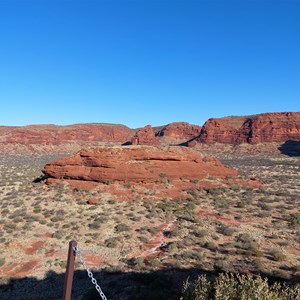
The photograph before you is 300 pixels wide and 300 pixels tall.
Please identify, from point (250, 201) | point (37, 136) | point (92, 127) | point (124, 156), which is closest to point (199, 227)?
point (250, 201)

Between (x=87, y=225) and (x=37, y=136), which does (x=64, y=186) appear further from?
(x=37, y=136)

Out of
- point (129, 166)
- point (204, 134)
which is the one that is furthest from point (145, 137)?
point (129, 166)

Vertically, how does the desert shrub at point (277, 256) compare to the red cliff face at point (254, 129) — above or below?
below

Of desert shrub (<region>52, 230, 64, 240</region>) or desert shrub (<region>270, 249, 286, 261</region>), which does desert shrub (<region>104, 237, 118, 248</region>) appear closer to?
desert shrub (<region>52, 230, 64, 240</region>)

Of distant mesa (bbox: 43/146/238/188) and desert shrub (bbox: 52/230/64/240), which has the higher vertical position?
distant mesa (bbox: 43/146/238/188)

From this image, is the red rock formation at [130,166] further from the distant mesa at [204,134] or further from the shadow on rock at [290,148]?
the distant mesa at [204,134]

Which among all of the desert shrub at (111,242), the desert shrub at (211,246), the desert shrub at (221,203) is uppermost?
the desert shrub at (221,203)

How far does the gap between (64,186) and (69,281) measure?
2069 centimetres

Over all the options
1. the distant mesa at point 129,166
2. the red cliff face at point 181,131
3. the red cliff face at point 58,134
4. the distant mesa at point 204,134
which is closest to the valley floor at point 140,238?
the distant mesa at point 129,166

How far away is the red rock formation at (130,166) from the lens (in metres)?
25.3

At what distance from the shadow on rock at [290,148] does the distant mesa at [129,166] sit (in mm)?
77955

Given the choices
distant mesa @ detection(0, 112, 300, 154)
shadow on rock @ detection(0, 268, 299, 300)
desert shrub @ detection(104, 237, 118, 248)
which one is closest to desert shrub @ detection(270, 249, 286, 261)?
shadow on rock @ detection(0, 268, 299, 300)

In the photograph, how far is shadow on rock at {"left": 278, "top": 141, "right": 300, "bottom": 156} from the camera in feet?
316

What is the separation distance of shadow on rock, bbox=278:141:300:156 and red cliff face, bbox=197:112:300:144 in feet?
16.4
